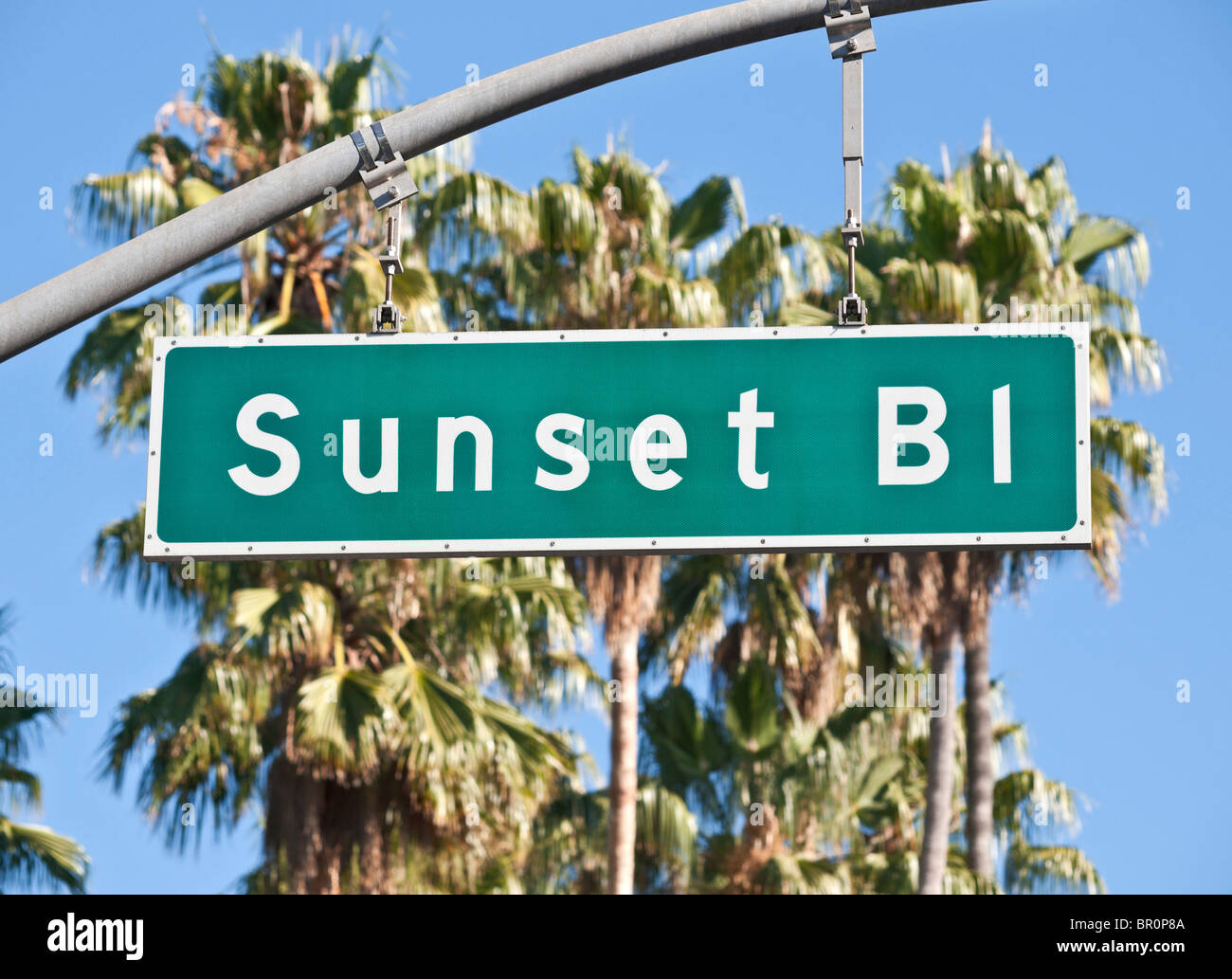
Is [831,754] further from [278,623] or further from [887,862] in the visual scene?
[278,623]

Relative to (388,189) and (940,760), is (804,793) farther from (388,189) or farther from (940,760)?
(388,189)

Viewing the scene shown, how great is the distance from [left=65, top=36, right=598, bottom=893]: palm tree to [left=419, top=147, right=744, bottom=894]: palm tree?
541mm

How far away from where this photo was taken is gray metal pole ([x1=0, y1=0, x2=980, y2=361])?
3602 millimetres

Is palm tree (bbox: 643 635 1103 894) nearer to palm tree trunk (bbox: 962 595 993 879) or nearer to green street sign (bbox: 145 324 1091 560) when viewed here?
palm tree trunk (bbox: 962 595 993 879)

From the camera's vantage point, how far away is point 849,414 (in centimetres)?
358

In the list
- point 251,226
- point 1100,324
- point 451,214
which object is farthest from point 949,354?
point 1100,324

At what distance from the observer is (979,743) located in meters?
18.2

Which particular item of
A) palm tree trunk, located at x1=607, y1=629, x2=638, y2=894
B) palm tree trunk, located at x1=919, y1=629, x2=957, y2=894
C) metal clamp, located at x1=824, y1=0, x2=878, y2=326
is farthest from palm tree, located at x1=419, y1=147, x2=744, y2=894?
metal clamp, located at x1=824, y1=0, x2=878, y2=326

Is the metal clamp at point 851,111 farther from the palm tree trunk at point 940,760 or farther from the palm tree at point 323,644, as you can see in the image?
the palm tree trunk at point 940,760

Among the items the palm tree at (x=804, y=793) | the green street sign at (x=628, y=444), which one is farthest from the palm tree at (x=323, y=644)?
the green street sign at (x=628, y=444)

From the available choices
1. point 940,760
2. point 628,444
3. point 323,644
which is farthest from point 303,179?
point 940,760

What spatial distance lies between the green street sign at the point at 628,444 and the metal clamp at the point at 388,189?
0.08 m

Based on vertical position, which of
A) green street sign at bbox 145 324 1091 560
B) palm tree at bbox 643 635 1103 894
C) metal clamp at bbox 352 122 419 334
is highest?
metal clamp at bbox 352 122 419 334

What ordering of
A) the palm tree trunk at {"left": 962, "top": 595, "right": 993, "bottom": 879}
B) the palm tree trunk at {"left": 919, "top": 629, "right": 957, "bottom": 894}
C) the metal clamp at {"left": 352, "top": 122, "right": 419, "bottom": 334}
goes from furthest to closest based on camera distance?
the palm tree trunk at {"left": 962, "top": 595, "right": 993, "bottom": 879} < the palm tree trunk at {"left": 919, "top": 629, "right": 957, "bottom": 894} < the metal clamp at {"left": 352, "top": 122, "right": 419, "bottom": 334}
